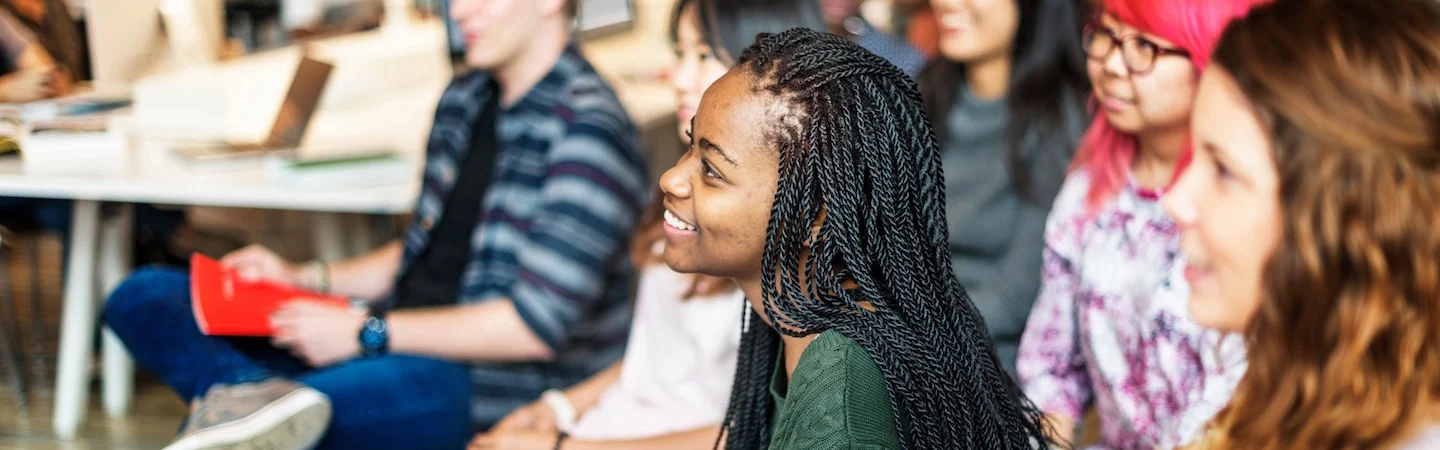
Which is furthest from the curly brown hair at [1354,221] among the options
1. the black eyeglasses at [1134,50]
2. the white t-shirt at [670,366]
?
the white t-shirt at [670,366]

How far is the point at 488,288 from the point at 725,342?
19.8 inches

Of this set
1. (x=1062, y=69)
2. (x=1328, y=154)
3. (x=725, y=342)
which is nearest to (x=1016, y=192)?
(x=1062, y=69)

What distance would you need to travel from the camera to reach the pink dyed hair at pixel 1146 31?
1.35 m

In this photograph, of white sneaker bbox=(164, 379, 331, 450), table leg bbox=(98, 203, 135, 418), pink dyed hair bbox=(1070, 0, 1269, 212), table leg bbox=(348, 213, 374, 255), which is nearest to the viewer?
pink dyed hair bbox=(1070, 0, 1269, 212)

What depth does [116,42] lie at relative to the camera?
307 centimetres

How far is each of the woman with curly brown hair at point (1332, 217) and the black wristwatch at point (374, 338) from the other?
137 centimetres

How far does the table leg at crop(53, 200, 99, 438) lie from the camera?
268 centimetres

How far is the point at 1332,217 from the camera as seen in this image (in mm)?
802

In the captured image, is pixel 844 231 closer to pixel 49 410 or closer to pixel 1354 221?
pixel 1354 221

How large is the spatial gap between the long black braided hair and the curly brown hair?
241mm

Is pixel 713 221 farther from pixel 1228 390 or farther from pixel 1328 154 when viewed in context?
pixel 1228 390

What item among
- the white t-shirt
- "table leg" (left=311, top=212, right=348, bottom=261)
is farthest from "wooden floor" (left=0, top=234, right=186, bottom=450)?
the white t-shirt

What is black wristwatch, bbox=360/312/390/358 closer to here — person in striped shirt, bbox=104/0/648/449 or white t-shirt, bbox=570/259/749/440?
person in striped shirt, bbox=104/0/648/449

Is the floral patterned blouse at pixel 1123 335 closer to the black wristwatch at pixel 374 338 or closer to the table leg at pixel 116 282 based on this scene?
the black wristwatch at pixel 374 338
